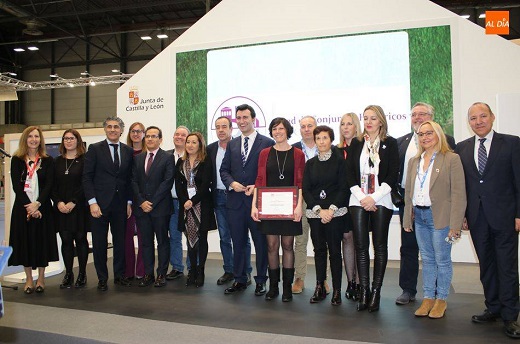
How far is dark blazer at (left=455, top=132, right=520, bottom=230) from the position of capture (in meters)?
2.85

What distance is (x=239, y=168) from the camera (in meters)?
3.91

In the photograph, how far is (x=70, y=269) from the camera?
166 inches

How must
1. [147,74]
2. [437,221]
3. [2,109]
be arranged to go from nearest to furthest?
1. [437,221]
2. [147,74]
3. [2,109]

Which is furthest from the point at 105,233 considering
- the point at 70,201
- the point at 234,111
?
the point at 234,111

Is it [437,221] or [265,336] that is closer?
[265,336]

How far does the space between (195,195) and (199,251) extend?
55 cm

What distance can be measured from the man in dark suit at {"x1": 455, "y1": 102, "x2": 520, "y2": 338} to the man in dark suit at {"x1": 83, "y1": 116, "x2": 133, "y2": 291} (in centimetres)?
299

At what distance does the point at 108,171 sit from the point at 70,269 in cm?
102

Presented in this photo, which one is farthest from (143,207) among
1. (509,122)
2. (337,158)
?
(509,122)

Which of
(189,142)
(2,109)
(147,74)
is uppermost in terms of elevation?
(2,109)

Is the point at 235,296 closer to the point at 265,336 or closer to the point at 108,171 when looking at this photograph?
the point at 265,336

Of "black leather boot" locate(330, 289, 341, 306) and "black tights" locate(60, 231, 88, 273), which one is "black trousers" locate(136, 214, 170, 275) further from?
"black leather boot" locate(330, 289, 341, 306)

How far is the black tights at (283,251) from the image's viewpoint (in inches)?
141

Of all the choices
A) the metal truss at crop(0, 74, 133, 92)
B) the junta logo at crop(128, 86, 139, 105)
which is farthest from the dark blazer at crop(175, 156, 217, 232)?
the metal truss at crop(0, 74, 133, 92)
